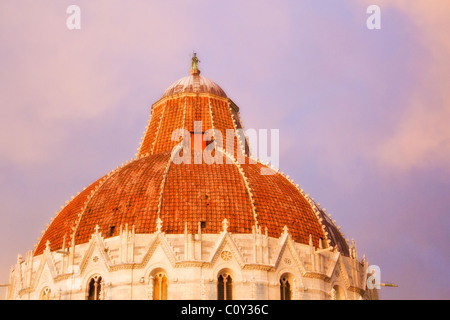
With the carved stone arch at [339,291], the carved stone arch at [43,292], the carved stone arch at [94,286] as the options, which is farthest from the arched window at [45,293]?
the carved stone arch at [339,291]

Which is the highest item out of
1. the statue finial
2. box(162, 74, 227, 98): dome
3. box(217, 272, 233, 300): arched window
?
the statue finial

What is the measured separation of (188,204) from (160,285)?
19.2 ft

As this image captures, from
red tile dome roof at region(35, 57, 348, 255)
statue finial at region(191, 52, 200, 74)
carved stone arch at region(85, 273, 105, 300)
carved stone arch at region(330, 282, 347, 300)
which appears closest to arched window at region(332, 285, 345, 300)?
carved stone arch at region(330, 282, 347, 300)

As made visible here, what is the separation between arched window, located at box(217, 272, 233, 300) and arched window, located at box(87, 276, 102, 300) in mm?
7699

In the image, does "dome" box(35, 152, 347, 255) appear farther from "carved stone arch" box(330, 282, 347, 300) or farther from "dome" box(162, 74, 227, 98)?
"dome" box(162, 74, 227, 98)

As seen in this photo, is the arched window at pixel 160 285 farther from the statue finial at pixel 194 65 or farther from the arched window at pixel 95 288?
the statue finial at pixel 194 65

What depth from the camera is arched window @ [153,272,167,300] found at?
61.2 metres

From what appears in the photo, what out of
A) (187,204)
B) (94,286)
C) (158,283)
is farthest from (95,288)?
(187,204)

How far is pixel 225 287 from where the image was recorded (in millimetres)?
61500

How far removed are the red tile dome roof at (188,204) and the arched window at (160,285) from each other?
292 cm

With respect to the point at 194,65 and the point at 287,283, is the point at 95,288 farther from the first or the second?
the point at 194,65

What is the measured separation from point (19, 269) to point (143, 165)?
1132 centimetres

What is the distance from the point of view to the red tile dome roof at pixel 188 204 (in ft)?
209

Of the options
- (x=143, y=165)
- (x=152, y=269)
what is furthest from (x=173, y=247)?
(x=143, y=165)
